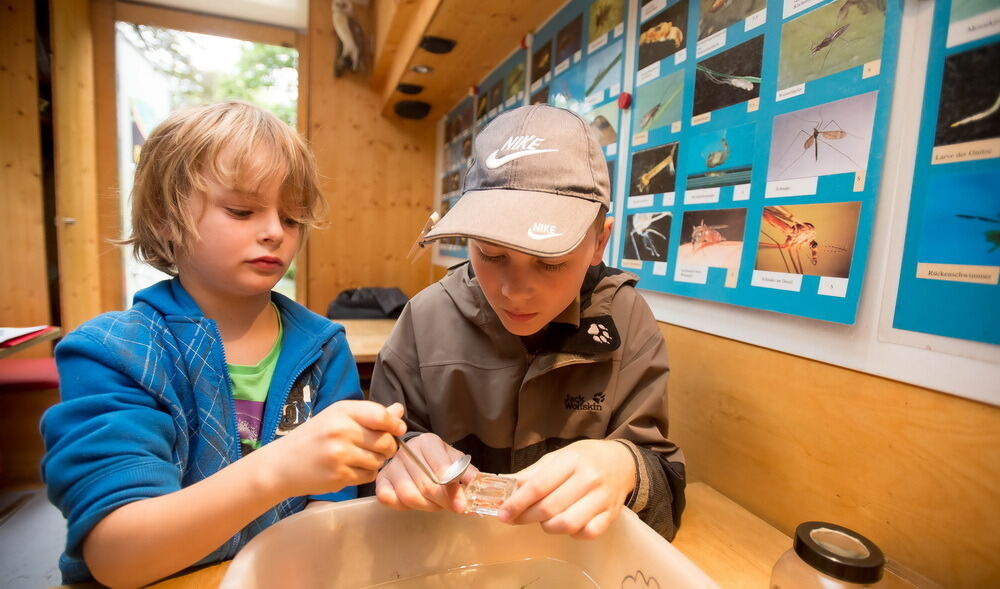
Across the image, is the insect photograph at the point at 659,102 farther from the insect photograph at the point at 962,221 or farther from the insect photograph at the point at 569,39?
the insect photograph at the point at 962,221

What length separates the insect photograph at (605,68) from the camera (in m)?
1.15

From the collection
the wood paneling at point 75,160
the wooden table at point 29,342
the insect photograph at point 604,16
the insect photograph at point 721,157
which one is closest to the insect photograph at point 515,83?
the insect photograph at point 604,16

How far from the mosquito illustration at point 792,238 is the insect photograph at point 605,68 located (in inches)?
21.7

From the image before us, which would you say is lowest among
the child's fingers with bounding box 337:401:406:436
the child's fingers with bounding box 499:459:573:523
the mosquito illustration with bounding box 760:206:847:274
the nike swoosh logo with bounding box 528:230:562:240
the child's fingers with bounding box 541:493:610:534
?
the child's fingers with bounding box 541:493:610:534

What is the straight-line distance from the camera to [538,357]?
74 cm

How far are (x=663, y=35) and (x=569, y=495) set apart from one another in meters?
0.92

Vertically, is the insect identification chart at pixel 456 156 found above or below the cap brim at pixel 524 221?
above

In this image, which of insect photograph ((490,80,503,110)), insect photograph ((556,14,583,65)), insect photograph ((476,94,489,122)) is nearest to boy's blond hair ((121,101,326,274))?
insect photograph ((556,14,583,65))

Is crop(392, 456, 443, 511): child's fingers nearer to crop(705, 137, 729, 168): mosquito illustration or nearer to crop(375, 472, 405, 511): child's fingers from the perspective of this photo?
crop(375, 472, 405, 511): child's fingers

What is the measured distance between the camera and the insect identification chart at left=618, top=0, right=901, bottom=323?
65cm

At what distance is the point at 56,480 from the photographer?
492 millimetres

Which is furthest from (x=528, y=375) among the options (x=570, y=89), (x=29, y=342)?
(x=29, y=342)

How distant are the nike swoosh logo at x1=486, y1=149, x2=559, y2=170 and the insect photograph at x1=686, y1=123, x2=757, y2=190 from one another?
15.1 inches

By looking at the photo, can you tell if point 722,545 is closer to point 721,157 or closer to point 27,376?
point 721,157
